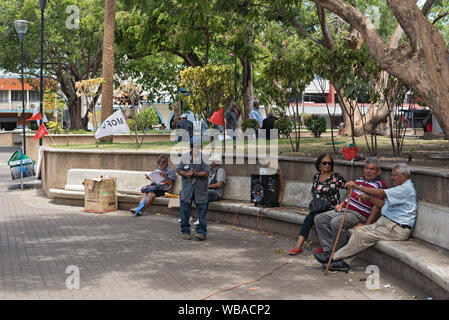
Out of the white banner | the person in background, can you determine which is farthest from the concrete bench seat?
the person in background

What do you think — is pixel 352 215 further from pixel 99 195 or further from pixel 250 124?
pixel 250 124

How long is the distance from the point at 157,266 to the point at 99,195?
5431 millimetres

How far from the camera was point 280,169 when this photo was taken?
1076 cm

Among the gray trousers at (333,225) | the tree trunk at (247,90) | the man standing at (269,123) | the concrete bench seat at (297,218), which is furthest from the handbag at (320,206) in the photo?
the tree trunk at (247,90)

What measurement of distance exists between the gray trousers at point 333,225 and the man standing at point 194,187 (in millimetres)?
2368

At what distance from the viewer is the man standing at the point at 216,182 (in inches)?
459

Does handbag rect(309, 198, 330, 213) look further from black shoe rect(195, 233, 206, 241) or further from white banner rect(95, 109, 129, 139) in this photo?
white banner rect(95, 109, 129, 139)

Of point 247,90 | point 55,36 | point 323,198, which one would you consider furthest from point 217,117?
point 55,36

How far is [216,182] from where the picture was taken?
11727 millimetres

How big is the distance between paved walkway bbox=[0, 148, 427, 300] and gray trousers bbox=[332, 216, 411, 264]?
25 centimetres

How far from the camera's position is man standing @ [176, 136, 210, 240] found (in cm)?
991

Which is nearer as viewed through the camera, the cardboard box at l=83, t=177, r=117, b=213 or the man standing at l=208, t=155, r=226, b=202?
the man standing at l=208, t=155, r=226, b=202

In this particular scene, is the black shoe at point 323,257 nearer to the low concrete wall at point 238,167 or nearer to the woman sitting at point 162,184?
the low concrete wall at point 238,167
